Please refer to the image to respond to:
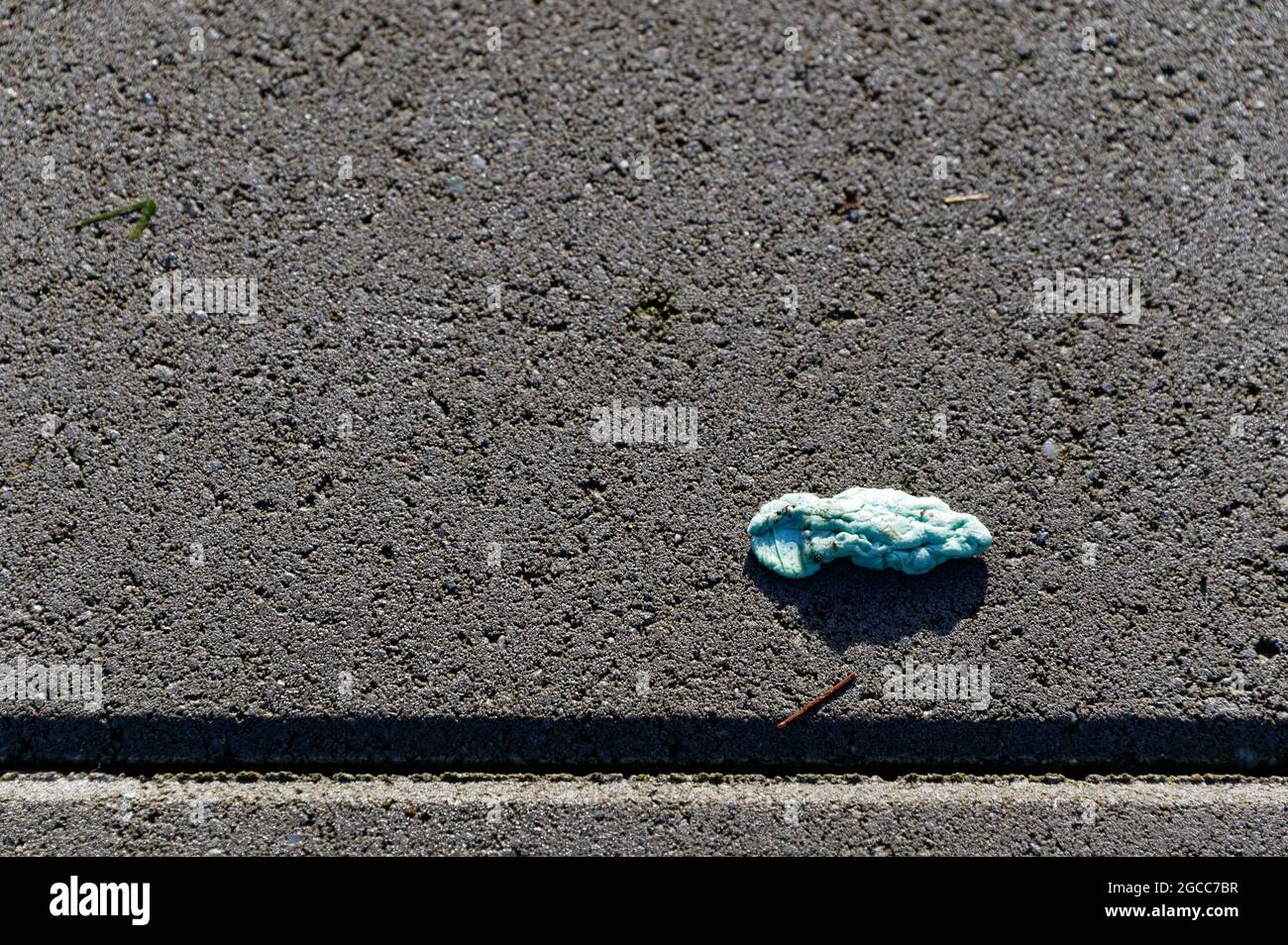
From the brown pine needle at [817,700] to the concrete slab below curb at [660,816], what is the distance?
15 centimetres

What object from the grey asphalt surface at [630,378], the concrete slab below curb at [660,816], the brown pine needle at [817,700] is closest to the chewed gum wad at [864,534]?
the grey asphalt surface at [630,378]

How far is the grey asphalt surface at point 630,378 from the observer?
2.42 metres

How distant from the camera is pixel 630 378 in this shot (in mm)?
2559

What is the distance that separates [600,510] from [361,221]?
1018 millimetres

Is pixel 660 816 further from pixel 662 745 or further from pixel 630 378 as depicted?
pixel 630 378

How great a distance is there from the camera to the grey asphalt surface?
7.95ft

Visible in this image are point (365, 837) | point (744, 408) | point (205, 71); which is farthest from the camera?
point (205, 71)

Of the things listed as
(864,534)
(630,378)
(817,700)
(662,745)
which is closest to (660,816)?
(662,745)

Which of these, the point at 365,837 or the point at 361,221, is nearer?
the point at 365,837

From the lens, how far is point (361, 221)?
2650mm

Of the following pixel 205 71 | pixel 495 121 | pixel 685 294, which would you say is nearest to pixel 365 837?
pixel 685 294

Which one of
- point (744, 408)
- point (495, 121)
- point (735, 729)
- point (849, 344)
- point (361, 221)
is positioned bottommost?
point (735, 729)

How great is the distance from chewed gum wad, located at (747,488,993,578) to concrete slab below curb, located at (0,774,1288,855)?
1.76ft

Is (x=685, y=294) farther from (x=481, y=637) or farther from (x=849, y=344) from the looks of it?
(x=481, y=637)
